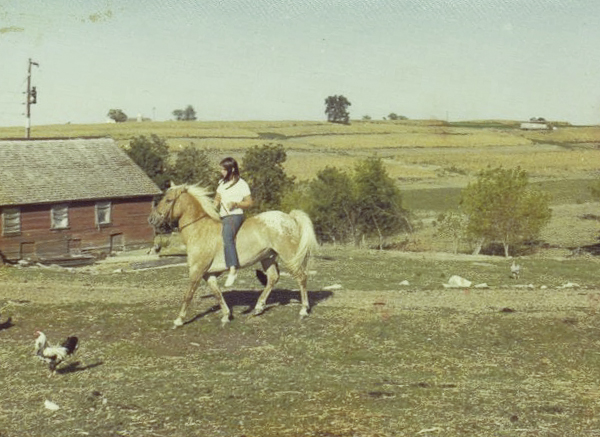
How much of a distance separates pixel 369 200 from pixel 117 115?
130 meters

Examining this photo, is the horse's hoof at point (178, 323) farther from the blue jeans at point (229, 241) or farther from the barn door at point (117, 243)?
the barn door at point (117, 243)

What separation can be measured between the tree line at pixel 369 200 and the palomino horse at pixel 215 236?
23.6m

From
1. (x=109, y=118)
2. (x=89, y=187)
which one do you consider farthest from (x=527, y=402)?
(x=109, y=118)

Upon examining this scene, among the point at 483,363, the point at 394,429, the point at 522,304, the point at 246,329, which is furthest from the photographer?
the point at 522,304

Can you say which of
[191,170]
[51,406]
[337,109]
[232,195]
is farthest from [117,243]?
[337,109]

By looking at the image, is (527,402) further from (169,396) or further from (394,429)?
(169,396)

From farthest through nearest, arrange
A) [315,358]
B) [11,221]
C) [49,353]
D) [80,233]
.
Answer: [80,233]
[11,221]
[315,358]
[49,353]

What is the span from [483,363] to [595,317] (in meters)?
5.25

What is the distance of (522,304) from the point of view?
65.3 ft

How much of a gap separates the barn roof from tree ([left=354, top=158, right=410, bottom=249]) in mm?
14330

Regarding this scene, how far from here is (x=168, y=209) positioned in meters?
17.0

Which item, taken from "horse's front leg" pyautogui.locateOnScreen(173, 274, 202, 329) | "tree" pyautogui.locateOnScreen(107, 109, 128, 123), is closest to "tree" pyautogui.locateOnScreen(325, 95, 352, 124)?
"tree" pyautogui.locateOnScreen(107, 109, 128, 123)

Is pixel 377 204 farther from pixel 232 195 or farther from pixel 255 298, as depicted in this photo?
pixel 232 195

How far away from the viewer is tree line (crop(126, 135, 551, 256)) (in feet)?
146
